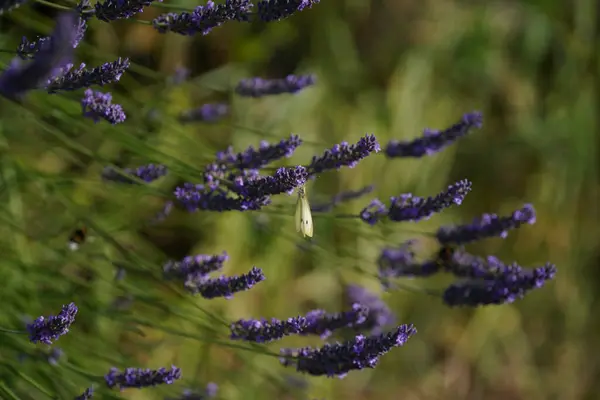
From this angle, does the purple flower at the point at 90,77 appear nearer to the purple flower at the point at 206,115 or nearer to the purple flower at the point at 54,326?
the purple flower at the point at 54,326

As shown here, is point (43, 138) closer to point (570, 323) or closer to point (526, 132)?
point (526, 132)

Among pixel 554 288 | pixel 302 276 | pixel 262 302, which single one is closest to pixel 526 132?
pixel 554 288

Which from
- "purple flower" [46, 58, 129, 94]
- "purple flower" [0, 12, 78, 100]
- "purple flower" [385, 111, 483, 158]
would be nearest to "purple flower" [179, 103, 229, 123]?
"purple flower" [385, 111, 483, 158]

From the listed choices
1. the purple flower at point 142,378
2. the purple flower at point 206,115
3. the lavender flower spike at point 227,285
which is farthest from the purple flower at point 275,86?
the purple flower at point 142,378

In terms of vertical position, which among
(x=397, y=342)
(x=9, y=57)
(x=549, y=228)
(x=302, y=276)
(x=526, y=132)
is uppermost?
(x=526, y=132)

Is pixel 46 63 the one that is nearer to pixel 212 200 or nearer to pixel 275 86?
pixel 212 200

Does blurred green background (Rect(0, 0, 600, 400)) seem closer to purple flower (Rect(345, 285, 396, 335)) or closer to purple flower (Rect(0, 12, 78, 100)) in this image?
purple flower (Rect(345, 285, 396, 335))
